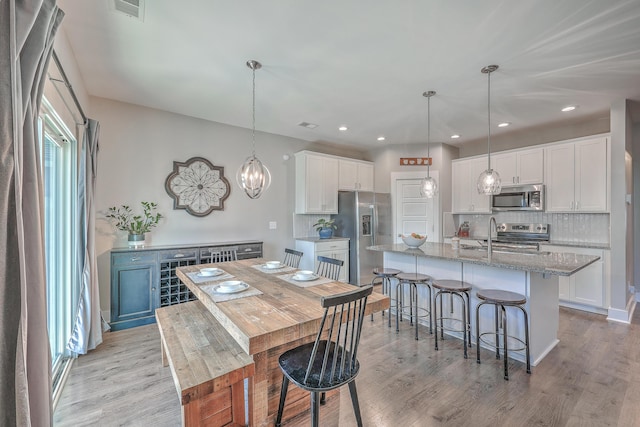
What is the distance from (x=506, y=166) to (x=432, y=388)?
13.7ft

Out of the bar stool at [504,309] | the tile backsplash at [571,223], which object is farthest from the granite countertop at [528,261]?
the tile backsplash at [571,223]

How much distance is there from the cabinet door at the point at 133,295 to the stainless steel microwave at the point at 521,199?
17.9ft

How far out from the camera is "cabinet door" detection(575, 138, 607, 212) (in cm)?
386

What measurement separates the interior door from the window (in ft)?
16.3

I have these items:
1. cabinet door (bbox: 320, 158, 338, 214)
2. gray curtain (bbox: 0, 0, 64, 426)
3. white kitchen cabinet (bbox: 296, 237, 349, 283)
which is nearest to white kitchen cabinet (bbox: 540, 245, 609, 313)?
white kitchen cabinet (bbox: 296, 237, 349, 283)

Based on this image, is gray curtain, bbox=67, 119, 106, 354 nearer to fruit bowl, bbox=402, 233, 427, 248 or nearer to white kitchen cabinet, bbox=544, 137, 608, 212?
fruit bowl, bbox=402, 233, 427, 248

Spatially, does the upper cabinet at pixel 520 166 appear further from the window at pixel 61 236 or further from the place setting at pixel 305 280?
the window at pixel 61 236

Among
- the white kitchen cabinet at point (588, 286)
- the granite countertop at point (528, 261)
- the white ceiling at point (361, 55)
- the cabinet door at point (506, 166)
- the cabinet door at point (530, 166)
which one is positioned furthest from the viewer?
the cabinet door at point (506, 166)

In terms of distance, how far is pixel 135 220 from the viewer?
141 inches

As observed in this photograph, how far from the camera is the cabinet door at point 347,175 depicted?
17.9ft

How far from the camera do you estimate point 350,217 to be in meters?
5.25

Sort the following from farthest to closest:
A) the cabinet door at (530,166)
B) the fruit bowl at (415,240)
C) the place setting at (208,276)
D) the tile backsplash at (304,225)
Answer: the tile backsplash at (304,225), the cabinet door at (530,166), the fruit bowl at (415,240), the place setting at (208,276)

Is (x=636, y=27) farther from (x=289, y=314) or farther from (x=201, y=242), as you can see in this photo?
(x=201, y=242)

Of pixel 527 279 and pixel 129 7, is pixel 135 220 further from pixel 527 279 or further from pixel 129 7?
pixel 527 279
